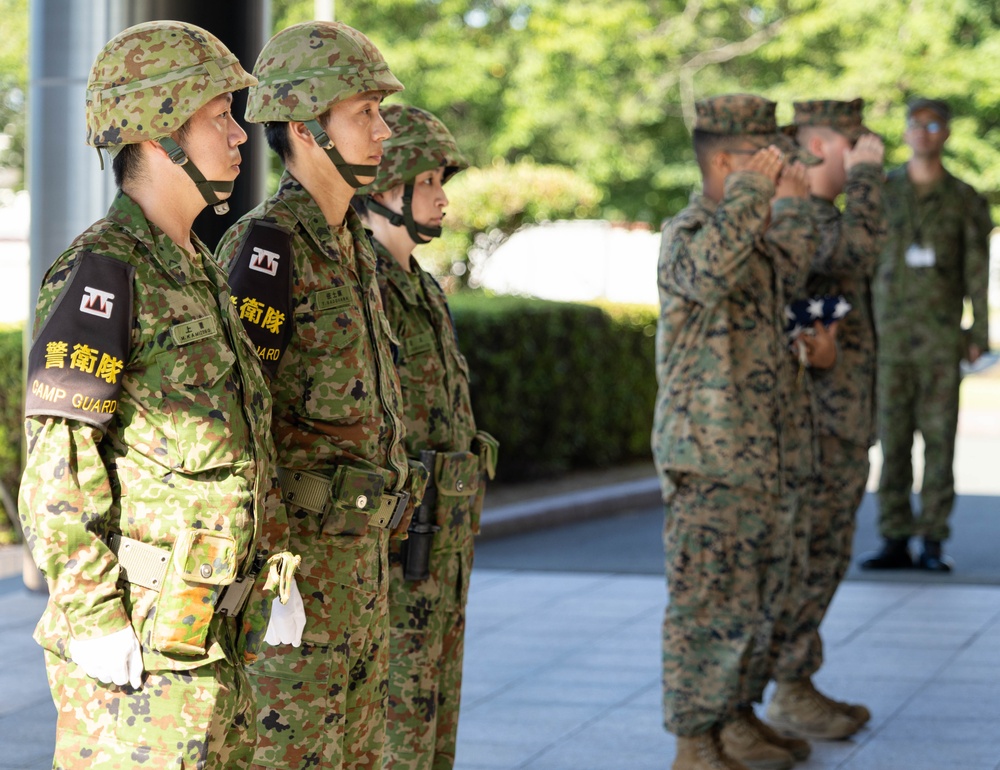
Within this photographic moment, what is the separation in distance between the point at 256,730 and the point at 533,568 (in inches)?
238

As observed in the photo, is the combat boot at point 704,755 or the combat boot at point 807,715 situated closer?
the combat boot at point 704,755

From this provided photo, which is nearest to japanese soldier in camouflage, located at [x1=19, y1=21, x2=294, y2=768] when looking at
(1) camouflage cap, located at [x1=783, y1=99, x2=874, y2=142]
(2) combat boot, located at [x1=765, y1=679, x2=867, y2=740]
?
(2) combat boot, located at [x1=765, y1=679, x2=867, y2=740]

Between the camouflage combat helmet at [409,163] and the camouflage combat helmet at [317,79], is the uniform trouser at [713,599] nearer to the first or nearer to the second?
the camouflage combat helmet at [409,163]

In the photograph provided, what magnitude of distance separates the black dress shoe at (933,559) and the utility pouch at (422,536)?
550 centimetres

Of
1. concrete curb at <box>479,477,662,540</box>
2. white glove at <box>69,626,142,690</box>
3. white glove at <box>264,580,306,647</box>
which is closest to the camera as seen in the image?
white glove at <box>69,626,142,690</box>

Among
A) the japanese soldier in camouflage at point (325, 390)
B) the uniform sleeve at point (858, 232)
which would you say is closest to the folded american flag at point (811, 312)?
the uniform sleeve at point (858, 232)

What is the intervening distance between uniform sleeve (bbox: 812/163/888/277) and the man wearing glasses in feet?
10.5

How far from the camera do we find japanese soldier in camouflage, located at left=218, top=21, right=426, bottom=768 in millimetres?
3246

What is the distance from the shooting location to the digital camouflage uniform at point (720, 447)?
477 centimetres

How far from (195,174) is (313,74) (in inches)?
23.8

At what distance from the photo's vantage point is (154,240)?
9.36ft

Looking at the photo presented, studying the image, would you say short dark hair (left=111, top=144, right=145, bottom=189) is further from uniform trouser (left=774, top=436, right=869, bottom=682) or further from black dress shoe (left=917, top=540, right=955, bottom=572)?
black dress shoe (left=917, top=540, right=955, bottom=572)

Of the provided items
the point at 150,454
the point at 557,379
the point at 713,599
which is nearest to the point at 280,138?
the point at 150,454

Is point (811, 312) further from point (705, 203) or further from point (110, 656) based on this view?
point (110, 656)
